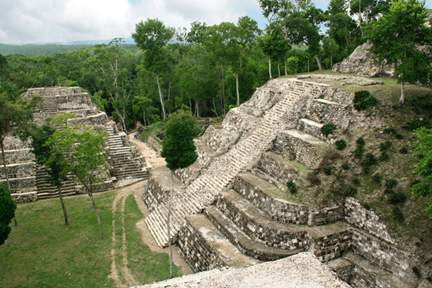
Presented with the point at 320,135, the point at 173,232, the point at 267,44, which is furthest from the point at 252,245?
the point at 267,44

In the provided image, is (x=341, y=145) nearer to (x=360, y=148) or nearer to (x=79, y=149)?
(x=360, y=148)

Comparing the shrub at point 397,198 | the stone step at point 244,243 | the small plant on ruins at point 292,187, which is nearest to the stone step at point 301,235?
the stone step at point 244,243

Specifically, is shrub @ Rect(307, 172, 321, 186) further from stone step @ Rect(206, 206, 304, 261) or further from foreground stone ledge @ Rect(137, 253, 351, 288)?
foreground stone ledge @ Rect(137, 253, 351, 288)

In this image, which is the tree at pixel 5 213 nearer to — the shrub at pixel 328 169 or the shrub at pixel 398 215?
the shrub at pixel 328 169

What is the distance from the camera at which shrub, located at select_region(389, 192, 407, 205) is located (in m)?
14.6

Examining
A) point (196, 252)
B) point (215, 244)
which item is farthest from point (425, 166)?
Answer: point (196, 252)

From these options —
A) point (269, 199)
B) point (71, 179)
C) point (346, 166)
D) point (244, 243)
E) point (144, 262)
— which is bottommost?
point (144, 262)

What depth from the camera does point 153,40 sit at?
37.2 m

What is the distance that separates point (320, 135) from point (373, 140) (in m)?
2.75

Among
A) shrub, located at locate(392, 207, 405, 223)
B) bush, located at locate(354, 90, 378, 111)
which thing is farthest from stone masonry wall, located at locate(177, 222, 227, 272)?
bush, located at locate(354, 90, 378, 111)

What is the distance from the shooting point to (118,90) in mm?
47156

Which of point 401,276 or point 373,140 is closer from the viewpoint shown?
point 401,276

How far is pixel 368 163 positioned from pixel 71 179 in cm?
2048

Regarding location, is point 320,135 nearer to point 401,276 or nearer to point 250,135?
point 250,135
